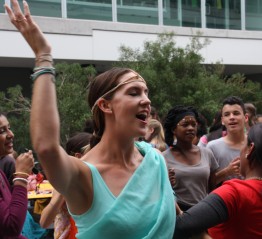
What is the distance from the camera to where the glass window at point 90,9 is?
17875mm

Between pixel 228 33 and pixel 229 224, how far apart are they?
1899 cm

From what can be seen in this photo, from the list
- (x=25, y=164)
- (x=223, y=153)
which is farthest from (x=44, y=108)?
(x=223, y=153)

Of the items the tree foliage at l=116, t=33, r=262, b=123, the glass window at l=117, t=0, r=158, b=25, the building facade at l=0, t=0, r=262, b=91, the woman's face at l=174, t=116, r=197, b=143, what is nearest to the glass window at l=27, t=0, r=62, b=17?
the building facade at l=0, t=0, r=262, b=91

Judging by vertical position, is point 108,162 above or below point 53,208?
above

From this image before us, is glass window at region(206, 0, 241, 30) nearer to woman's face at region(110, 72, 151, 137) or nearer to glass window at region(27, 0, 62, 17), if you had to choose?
glass window at region(27, 0, 62, 17)

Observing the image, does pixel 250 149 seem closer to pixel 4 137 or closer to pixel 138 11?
pixel 4 137

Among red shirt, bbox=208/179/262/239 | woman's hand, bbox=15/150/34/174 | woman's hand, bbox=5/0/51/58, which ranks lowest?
red shirt, bbox=208/179/262/239

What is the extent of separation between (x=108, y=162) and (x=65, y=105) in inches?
395

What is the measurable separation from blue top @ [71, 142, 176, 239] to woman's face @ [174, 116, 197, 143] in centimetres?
256

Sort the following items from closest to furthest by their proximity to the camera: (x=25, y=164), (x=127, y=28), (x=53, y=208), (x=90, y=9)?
(x=25, y=164) < (x=53, y=208) < (x=90, y=9) < (x=127, y=28)

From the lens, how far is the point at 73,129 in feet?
41.2

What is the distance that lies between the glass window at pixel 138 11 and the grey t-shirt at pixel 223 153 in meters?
14.0

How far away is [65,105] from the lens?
12414mm

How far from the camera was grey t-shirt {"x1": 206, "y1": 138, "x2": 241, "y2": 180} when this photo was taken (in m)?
5.27
